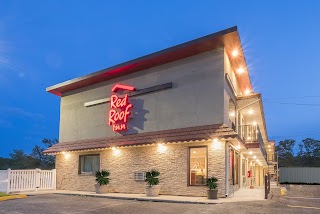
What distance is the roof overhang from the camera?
15661 millimetres

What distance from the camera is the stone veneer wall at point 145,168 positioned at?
15.7 metres

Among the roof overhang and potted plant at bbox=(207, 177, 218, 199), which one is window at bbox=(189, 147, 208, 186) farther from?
the roof overhang

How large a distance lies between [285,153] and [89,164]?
59221 millimetres

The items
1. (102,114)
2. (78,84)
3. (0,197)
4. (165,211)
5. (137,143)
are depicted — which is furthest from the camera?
(78,84)

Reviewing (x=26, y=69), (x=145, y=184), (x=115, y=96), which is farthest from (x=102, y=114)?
(x=26, y=69)

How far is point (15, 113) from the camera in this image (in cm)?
18850

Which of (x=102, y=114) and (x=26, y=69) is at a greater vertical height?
(x=26, y=69)

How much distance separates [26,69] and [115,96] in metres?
180

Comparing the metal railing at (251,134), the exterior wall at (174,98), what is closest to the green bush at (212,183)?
the exterior wall at (174,98)

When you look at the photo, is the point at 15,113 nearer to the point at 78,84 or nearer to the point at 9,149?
the point at 9,149

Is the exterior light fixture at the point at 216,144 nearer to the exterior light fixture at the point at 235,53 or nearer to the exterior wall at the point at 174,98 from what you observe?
the exterior wall at the point at 174,98

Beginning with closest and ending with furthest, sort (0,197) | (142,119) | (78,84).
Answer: (0,197)
(142,119)
(78,84)

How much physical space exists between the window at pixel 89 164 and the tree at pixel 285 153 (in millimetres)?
51779

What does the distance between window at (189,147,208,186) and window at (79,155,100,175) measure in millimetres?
6925
